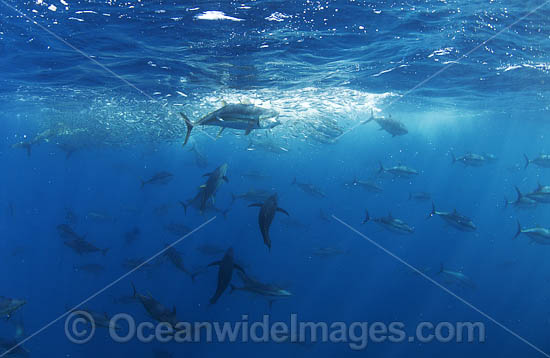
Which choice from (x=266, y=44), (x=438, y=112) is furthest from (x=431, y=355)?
(x=438, y=112)

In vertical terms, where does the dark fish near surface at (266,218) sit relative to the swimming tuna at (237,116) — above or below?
below

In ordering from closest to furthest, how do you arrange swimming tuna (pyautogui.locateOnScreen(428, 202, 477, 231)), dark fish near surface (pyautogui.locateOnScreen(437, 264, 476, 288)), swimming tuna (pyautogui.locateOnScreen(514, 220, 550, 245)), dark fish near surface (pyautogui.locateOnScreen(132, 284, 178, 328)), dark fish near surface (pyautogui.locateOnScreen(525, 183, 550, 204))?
1. dark fish near surface (pyautogui.locateOnScreen(132, 284, 178, 328))
2. swimming tuna (pyautogui.locateOnScreen(428, 202, 477, 231))
3. dark fish near surface (pyautogui.locateOnScreen(525, 183, 550, 204))
4. swimming tuna (pyautogui.locateOnScreen(514, 220, 550, 245))
5. dark fish near surface (pyautogui.locateOnScreen(437, 264, 476, 288))

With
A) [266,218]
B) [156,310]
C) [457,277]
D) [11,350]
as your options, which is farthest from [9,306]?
[457,277]

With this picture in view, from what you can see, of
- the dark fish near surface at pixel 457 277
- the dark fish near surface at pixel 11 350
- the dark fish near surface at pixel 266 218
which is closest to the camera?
the dark fish near surface at pixel 266 218

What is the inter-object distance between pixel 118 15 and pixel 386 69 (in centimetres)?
1183

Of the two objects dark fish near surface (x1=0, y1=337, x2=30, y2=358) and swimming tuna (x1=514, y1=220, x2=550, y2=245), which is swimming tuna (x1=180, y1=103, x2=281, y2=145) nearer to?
dark fish near surface (x1=0, y1=337, x2=30, y2=358)

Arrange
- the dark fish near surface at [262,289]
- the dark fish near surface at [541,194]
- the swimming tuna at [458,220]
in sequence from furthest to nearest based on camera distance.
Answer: the dark fish near surface at [541,194]
the swimming tuna at [458,220]
the dark fish near surface at [262,289]

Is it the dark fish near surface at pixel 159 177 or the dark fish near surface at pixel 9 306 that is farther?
the dark fish near surface at pixel 159 177

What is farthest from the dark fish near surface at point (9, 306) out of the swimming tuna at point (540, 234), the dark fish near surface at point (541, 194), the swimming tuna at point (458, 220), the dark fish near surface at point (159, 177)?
the dark fish near surface at point (541, 194)

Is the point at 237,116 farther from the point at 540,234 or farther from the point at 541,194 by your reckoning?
the point at 540,234

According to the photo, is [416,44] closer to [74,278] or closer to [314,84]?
[314,84]

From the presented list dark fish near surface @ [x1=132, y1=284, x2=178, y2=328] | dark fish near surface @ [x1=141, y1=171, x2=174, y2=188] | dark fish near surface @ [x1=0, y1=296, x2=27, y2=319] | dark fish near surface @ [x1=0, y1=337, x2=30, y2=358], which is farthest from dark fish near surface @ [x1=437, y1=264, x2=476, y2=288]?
dark fish near surface @ [x1=0, y1=337, x2=30, y2=358]

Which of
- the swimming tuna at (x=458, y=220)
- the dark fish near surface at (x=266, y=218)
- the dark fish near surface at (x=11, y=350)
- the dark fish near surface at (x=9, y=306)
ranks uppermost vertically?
the dark fish near surface at (x=266, y=218)

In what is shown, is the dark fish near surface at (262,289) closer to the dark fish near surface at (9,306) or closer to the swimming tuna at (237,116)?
the swimming tuna at (237,116)
